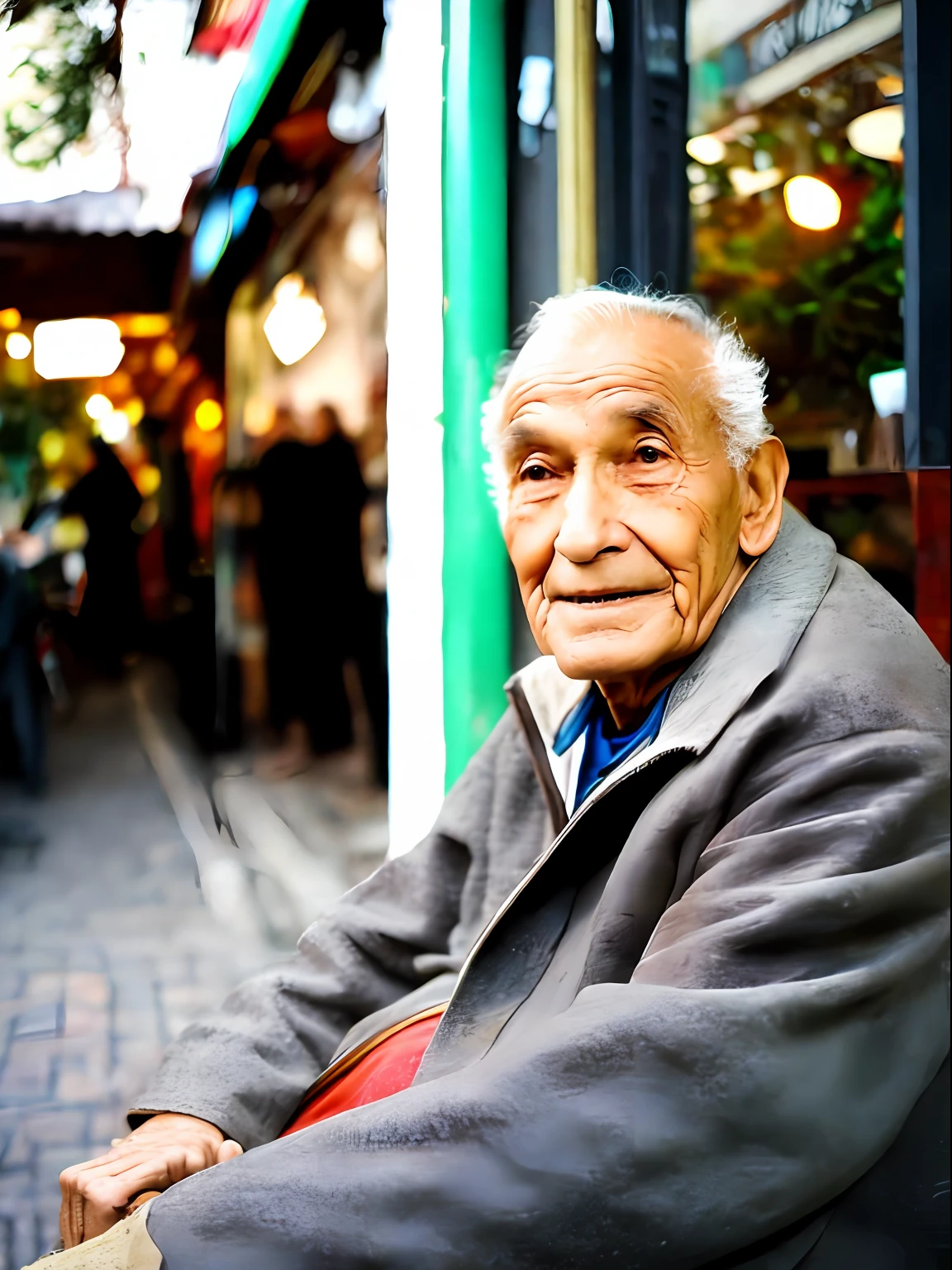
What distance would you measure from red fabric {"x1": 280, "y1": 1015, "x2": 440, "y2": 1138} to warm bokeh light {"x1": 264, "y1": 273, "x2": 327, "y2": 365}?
188cm

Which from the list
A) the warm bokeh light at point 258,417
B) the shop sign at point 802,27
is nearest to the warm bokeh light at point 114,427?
the warm bokeh light at point 258,417

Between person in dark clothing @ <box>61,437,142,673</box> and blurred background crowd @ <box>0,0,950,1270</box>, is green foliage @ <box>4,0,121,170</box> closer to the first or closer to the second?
blurred background crowd @ <box>0,0,950,1270</box>

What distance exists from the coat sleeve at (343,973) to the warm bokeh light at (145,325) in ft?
4.96

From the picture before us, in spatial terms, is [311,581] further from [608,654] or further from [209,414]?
[608,654]

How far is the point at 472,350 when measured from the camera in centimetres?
260

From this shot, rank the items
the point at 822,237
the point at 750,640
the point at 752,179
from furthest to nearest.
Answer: the point at 752,179 → the point at 822,237 → the point at 750,640

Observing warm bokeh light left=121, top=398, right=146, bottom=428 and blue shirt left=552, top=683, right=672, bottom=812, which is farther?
warm bokeh light left=121, top=398, right=146, bottom=428

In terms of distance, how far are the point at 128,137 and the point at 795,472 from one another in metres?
1.72

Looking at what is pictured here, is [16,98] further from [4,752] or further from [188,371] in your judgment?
[4,752]

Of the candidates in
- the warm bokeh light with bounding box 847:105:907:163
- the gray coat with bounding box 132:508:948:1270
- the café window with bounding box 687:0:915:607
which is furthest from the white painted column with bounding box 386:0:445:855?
the gray coat with bounding box 132:508:948:1270

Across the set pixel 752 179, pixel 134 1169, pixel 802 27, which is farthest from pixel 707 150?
pixel 134 1169

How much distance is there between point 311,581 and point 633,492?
174 cm

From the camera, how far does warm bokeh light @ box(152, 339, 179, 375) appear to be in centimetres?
268

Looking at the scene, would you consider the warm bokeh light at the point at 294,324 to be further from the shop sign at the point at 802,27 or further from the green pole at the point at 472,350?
the shop sign at the point at 802,27
